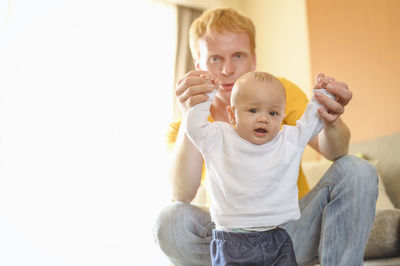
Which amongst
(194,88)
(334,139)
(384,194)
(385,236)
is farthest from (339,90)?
(384,194)

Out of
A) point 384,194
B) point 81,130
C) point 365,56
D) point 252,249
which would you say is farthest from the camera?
point 81,130

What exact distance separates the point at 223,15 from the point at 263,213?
0.90 m

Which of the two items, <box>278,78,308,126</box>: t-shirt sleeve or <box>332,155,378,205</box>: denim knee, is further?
<box>278,78,308,126</box>: t-shirt sleeve

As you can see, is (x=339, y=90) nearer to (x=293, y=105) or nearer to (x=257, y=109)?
(x=257, y=109)

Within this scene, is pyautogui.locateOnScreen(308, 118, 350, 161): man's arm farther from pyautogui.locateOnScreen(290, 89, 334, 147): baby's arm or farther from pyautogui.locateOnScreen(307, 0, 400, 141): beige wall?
pyautogui.locateOnScreen(307, 0, 400, 141): beige wall

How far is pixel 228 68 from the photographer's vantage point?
1.46 m

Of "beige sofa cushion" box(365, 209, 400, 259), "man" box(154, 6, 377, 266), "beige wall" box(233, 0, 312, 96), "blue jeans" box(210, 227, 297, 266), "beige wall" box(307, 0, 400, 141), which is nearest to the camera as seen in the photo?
"blue jeans" box(210, 227, 297, 266)

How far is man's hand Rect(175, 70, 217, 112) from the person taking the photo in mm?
945

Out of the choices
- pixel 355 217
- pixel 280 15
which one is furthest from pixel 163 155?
pixel 355 217

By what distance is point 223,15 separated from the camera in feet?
5.07

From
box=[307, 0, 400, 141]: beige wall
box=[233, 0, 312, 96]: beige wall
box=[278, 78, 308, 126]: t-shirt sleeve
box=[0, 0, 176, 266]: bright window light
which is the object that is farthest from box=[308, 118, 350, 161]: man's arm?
box=[0, 0, 176, 266]: bright window light

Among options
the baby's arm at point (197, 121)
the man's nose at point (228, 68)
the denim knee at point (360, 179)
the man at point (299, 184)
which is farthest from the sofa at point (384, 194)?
the baby's arm at point (197, 121)

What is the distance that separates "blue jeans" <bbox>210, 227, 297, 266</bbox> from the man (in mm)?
204

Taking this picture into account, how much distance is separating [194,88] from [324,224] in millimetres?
557
